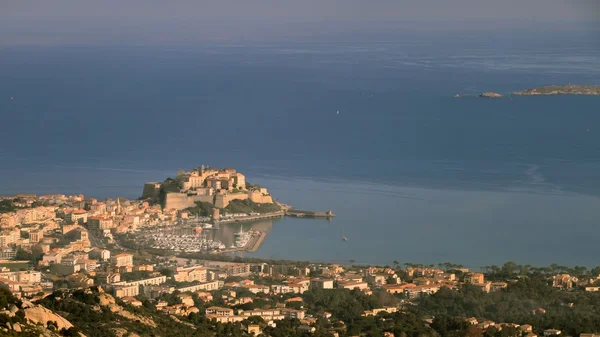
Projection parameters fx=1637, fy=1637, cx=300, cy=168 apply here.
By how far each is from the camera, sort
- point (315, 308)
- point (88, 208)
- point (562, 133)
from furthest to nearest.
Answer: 1. point (562, 133)
2. point (88, 208)
3. point (315, 308)

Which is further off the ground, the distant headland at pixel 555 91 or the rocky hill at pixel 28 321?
the distant headland at pixel 555 91

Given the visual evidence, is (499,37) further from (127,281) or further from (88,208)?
(127,281)

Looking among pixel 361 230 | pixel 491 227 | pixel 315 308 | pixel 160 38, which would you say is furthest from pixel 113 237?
pixel 160 38

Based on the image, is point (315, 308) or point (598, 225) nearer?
point (315, 308)

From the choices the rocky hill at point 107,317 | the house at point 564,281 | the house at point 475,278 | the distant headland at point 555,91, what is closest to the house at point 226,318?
the rocky hill at point 107,317

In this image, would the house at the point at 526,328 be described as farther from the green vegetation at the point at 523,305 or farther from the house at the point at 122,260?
the house at the point at 122,260

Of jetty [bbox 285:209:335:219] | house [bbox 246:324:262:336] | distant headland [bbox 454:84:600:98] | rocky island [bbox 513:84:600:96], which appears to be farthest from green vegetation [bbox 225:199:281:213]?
rocky island [bbox 513:84:600:96]
